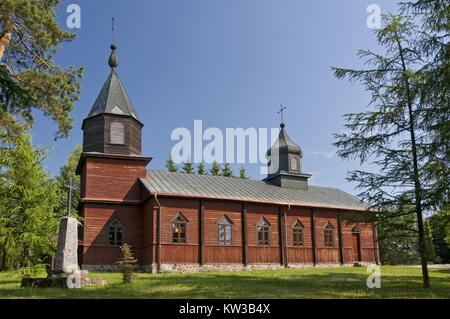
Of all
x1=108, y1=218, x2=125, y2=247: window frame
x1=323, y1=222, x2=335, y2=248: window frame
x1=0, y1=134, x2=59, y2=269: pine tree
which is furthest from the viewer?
x1=323, y1=222, x2=335, y2=248: window frame

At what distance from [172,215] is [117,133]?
528 cm

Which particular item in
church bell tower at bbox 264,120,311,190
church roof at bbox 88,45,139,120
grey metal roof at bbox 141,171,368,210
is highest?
church roof at bbox 88,45,139,120

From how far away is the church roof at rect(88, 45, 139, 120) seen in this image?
1003 inches

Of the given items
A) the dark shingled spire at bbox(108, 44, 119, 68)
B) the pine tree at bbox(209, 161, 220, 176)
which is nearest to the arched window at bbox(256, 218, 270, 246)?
the dark shingled spire at bbox(108, 44, 119, 68)

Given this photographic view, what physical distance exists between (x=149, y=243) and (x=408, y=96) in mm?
14654

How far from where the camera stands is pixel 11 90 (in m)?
8.59

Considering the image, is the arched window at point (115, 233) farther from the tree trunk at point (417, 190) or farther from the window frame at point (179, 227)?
the tree trunk at point (417, 190)

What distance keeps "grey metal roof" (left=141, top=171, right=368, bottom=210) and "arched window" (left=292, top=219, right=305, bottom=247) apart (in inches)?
49.9

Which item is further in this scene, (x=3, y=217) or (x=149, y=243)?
(x=149, y=243)

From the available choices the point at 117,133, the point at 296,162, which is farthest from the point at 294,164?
the point at 117,133

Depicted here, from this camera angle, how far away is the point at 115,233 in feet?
79.9

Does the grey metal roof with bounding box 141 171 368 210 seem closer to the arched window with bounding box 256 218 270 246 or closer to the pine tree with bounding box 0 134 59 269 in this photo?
the arched window with bounding box 256 218 270 246

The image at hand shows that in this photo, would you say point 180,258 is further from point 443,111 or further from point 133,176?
point 443,111
